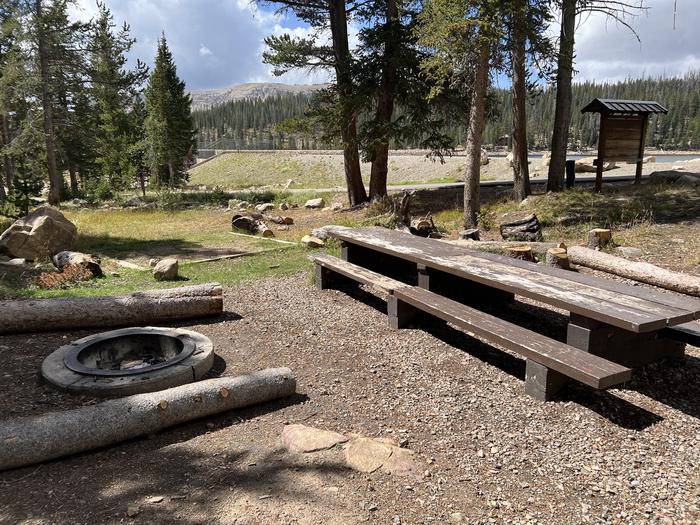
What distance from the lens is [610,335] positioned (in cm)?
399

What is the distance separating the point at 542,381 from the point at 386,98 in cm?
1331

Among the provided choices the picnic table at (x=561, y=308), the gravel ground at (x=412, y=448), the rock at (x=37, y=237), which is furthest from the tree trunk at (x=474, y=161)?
the rock at (x=37, y=237)

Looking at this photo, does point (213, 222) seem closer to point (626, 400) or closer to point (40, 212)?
point (40, 212)

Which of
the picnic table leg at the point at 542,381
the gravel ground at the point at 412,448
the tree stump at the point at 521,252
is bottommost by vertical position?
the gravel ground at the point at 412,448

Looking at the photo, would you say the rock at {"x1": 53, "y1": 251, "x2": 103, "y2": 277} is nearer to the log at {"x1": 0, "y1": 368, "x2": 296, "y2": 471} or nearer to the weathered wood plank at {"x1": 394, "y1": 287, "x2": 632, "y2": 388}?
the log at {"x1": 0, "y1": 368, "x2": 296, "y2": 471}

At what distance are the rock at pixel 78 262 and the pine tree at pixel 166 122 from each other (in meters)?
23.9

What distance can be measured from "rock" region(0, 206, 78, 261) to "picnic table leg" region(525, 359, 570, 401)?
9.76 m

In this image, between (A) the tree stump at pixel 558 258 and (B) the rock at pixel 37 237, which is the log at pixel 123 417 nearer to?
(A) the tree stump at pixel 558 258

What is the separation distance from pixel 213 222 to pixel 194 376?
13765 mm

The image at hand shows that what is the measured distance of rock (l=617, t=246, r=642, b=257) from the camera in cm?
779

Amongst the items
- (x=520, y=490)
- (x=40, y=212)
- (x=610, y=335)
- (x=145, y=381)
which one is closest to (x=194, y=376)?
(x=145, y=381)

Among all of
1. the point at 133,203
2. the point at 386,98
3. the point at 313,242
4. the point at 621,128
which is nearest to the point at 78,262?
the point at 313,242

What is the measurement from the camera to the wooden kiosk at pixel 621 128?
12.1 metres

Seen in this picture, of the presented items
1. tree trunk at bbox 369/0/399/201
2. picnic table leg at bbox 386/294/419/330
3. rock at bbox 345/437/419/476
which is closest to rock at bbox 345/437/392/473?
rock at bbox 345/437/419/476
